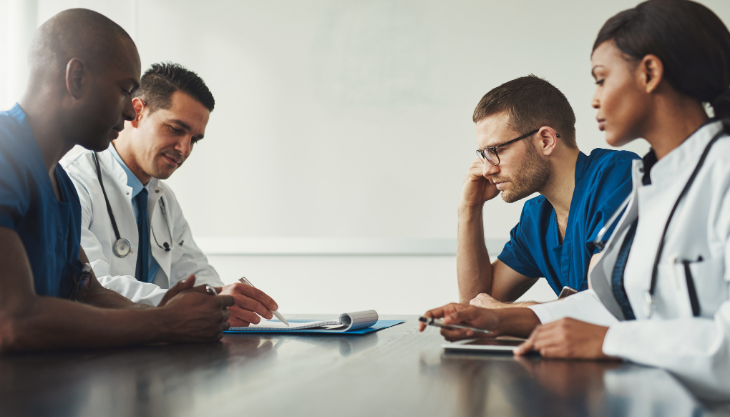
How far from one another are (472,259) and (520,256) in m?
0.19

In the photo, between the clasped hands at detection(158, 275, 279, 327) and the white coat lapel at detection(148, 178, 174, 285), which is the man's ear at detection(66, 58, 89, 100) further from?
the white coat lapel at detection(148, 178, 174, 285)

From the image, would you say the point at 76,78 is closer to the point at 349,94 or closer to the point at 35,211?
the point at 35,211

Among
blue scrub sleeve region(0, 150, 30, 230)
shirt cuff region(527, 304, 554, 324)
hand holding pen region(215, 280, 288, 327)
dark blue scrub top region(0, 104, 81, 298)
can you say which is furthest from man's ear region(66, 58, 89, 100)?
shirt cuff region(527, 304, 554, 324)

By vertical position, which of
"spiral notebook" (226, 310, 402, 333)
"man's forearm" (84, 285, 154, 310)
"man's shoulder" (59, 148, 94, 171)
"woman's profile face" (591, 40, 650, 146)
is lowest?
"spiral notebook" (226, 310, 402, 333)

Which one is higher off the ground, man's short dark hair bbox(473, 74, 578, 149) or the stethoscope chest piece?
man's short dark hair bbox(473, 74, 578, 149)

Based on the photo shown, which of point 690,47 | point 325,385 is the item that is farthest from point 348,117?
point 325,385

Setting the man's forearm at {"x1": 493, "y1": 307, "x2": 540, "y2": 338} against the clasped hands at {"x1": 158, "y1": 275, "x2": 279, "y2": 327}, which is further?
the clasped hands at {"x1": 158, "y1": 275, "x2": 279, "y2": 327}

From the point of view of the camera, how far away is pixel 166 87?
88.7 inches

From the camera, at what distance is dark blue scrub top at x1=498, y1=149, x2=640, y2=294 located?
1575 millimetres

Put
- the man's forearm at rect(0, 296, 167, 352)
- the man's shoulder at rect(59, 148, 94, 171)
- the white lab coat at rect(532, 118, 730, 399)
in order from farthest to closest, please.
Result: the man's shoulder at rect(59, 148, 94, 171) < the man's forearm at rect(0, 296, 167, 352) < the white lab coat at rect(532, 118, 730, 399)

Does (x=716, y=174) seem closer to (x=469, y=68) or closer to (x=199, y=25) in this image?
(x=469, y=68)

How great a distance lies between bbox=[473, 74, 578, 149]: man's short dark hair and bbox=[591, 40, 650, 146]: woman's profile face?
2.69 ft

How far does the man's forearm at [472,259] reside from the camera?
2.20 meters

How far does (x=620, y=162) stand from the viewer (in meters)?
1.63
